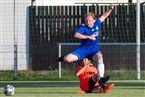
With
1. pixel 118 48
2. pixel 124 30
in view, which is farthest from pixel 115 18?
pixel 118 48

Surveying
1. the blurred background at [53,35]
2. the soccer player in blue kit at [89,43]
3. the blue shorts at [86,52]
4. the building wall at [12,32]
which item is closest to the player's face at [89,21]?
the soccer player in blue kit at [89,43]

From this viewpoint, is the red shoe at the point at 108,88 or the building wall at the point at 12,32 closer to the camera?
the red shoe at the point at 108,88

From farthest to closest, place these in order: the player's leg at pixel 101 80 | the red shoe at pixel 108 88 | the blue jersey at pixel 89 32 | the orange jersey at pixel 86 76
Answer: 1. the orange jersey at pixel 86 76
2. the blue jersey at pixel 89 32
3. the red shoe at pixel 108 88
4. the player's leg at pixel 101 80

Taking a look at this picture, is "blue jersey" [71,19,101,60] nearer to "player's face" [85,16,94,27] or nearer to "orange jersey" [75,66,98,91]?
"player's face" [85,16,94,27]

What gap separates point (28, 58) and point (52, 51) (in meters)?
0.93

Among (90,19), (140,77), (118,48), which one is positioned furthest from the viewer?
(118,48)

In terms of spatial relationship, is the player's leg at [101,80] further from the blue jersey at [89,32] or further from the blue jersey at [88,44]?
the blue jersey at [89,32]

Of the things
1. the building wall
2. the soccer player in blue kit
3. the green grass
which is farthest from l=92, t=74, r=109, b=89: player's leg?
the building wall

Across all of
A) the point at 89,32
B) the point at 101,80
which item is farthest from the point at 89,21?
the point at 101,80

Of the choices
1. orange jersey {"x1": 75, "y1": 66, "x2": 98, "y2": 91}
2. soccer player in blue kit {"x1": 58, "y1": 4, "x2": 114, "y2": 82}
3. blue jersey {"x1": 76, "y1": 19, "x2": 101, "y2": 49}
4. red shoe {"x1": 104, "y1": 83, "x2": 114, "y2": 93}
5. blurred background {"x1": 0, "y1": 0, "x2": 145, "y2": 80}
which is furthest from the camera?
blurred background {"x1": 0, "y1": 0, "x2": 145, "y2": 80}

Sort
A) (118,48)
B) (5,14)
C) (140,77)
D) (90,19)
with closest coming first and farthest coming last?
(90,19) < (140,77) < (118,48) < (5,14)

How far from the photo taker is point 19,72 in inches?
1003

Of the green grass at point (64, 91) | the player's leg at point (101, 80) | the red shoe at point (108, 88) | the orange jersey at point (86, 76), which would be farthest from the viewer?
the orange jersey at point (86, 76)

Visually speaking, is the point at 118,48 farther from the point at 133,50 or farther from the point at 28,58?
the point at 28,58
